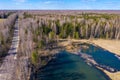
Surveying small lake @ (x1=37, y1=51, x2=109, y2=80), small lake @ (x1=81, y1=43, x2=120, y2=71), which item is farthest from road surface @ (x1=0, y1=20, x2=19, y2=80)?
small lake @ (x1=81, y1=43, x2=120, y2=71)

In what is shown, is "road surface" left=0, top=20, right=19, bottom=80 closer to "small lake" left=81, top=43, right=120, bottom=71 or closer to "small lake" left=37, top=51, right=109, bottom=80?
"small lake" left=37, top=51, right=109, bottom=80

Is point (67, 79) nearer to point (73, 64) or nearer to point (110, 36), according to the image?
point (73, 64)

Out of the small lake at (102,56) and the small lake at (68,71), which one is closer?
the small lake at (68,71)

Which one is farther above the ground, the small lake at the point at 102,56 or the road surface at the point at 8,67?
the road surface at the point at 8,67

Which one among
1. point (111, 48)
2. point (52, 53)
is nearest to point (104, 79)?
point (52, 53)

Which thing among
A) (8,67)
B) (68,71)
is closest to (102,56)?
(68,71)

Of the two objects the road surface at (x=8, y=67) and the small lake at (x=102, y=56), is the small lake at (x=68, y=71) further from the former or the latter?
the road surface at (x=8, y=67)

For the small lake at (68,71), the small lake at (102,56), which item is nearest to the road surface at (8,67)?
the small lake at (68,71)
